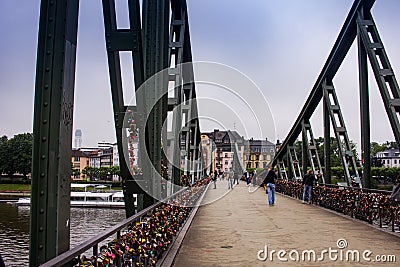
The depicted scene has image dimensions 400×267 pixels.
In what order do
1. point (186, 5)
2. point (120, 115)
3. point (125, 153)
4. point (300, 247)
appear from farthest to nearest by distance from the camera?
1. point (186, 5)
2. point (300, 247)
3. point (125, 153)
4. point (120, 115)

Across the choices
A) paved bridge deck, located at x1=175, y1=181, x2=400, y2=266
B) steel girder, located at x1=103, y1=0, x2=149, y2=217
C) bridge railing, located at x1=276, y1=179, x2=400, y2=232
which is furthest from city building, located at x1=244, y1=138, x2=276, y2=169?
steel girder, located at x1=103, y1=0, x2=149, y2=217

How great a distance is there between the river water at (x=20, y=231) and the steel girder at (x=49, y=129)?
4.64 meters

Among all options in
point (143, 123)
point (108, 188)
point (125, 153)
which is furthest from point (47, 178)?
point (108, 188)

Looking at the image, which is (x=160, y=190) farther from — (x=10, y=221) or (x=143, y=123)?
(x=10, y=221)

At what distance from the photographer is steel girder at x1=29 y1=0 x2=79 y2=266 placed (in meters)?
3.04

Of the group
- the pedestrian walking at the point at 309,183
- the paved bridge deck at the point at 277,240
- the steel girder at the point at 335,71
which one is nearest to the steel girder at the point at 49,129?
the paved bridge deck at the point at 277,240

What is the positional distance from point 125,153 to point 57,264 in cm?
358

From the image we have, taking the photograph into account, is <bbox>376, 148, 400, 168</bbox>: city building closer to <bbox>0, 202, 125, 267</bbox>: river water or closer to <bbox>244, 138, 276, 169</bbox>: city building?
<bbox>244, 138, 276, 169</bbox>: city building

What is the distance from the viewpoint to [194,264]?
631 cm

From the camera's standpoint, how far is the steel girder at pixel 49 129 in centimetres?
304

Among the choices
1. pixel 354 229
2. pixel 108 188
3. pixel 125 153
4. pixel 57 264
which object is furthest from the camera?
pixel 108 188

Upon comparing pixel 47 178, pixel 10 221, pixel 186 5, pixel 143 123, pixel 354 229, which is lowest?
pixel 10 221

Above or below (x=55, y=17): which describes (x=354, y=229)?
below

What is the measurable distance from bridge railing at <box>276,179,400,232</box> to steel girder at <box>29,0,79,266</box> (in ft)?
24.7
